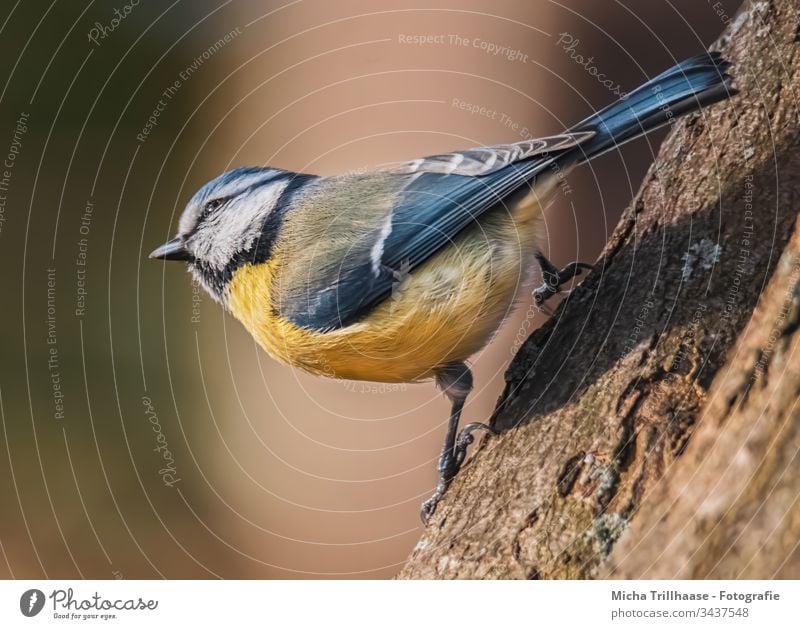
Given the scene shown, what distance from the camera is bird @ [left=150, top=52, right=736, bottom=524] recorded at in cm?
111

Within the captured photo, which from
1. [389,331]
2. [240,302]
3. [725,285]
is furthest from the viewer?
[240,302]

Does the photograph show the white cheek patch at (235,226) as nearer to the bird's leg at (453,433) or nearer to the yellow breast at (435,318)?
the yellow breast at (435,318)

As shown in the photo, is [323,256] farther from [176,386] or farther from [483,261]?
[176,386]

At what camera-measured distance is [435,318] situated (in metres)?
1.11

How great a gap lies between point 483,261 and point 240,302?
40cm

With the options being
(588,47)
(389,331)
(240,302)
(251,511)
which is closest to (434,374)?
(389,331)

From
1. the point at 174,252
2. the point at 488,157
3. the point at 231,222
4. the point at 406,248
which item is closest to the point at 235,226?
the point at 231,222

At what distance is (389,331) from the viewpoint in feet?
3.66

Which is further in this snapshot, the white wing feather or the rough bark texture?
the white wing feather

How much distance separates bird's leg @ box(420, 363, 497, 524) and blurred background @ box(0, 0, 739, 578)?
26mm
